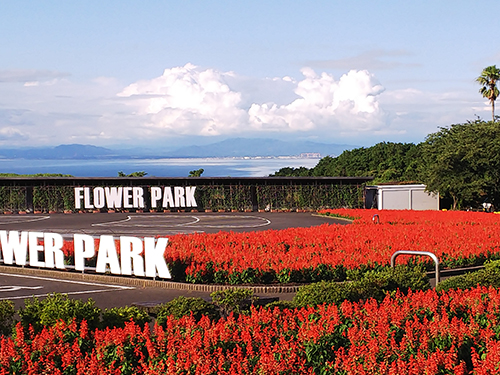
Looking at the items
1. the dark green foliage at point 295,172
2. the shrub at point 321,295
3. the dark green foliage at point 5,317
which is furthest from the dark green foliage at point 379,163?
the dark green foliage at point 5,317

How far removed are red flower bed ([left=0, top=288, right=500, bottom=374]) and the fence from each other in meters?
48.7

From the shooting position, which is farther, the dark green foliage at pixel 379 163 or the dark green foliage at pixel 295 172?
the dark green foliage at pixel 295 172

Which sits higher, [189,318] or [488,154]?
[488,154]

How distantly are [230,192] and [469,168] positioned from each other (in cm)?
2108

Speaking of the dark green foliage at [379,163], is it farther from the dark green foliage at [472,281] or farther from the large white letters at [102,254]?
the dark green foliage at [472,281]

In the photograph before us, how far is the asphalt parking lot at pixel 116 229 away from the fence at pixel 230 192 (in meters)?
3.04

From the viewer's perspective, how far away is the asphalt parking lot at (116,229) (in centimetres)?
1861

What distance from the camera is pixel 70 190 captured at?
2334 inches

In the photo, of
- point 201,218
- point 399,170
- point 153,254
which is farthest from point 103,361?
point 399,170

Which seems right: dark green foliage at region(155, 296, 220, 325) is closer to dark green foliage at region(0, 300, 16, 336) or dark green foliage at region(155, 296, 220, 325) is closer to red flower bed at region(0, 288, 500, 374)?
red flower bed at region(0, 288, 500, 374)

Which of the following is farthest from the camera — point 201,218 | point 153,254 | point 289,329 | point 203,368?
point 201,218

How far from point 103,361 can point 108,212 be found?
5069 centimetres

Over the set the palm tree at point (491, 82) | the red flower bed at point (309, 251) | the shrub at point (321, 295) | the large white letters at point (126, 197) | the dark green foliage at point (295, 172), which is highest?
the palm tree at point (491, 82)

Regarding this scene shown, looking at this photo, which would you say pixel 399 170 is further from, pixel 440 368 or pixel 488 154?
pixel 440 368
